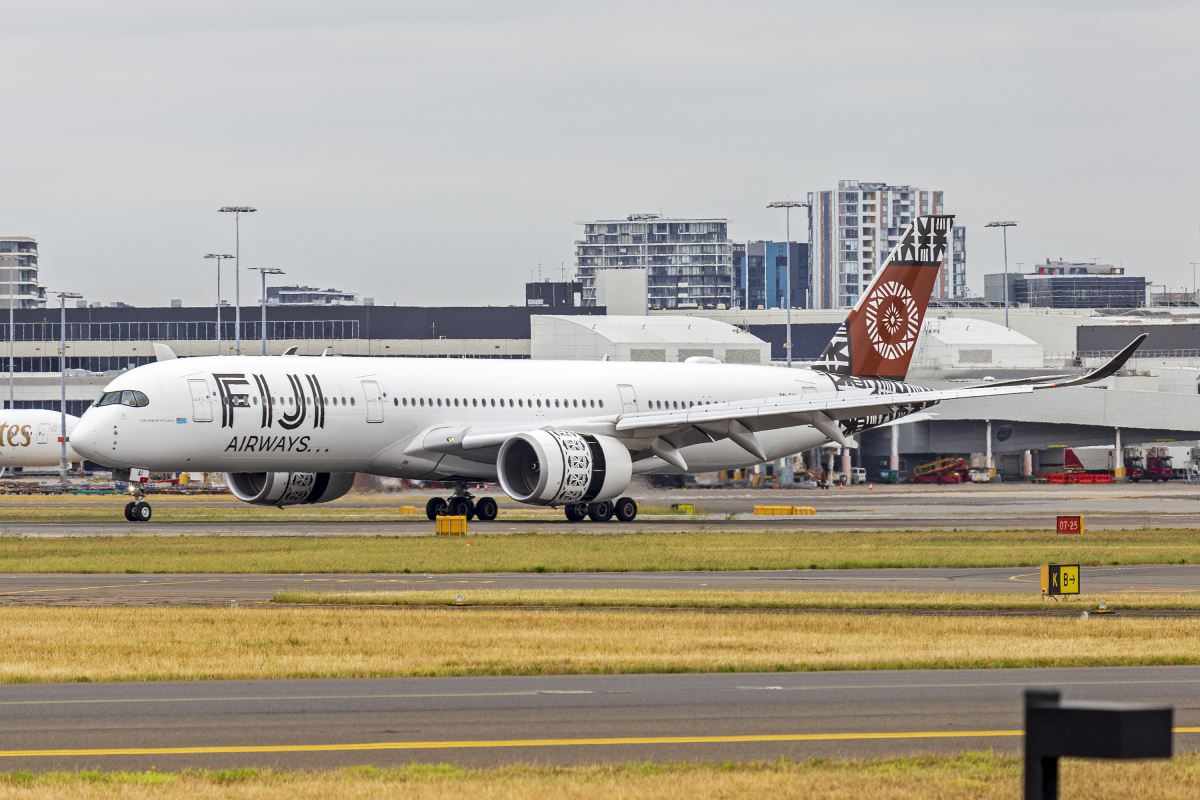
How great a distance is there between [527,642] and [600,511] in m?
35.5

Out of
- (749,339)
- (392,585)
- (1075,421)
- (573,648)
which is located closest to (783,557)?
(392,585)

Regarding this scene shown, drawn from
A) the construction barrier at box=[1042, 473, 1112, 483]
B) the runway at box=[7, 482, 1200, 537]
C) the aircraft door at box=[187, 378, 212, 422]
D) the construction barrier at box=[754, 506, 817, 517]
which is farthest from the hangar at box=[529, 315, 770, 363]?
the aircraft door at box=[187, 378, 212, 422]

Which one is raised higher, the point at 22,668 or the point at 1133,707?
the point at 1133,707

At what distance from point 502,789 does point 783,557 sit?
29.0m

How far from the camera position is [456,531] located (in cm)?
5081

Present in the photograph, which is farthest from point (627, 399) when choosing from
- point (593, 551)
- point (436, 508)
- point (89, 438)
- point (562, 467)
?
point (593, 551)

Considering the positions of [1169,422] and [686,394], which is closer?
[686,394]

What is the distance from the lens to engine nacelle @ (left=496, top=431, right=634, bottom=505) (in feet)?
184

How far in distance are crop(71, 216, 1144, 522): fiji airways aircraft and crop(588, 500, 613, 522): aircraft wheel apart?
0.04m

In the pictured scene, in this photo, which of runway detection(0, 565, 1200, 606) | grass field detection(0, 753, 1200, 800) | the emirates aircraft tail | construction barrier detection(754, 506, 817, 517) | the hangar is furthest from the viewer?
the hangar

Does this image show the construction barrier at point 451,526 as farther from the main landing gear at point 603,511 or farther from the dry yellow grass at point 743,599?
the dry yellow grass at point 743,599

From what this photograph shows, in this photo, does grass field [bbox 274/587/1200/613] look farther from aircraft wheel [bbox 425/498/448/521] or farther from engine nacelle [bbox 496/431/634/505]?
aircraft wheel [bbox 425/498/448/521]

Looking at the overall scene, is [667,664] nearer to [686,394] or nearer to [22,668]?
[22,668]

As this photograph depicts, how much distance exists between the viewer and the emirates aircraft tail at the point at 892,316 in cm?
7138
